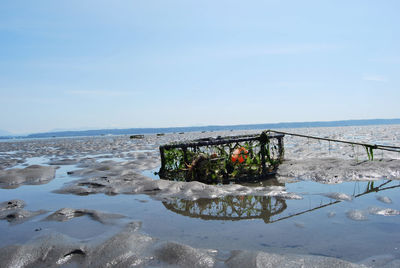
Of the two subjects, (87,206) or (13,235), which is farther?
(87,206)

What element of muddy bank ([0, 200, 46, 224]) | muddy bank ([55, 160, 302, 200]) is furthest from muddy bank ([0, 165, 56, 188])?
muddy bank ([0, 200, 46, 224])

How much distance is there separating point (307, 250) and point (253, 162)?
5.88 metres

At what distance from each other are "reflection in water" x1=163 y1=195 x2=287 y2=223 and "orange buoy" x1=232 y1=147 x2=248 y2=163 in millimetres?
2523

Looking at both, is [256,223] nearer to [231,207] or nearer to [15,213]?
[231,207]

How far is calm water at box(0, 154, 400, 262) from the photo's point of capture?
163 inches

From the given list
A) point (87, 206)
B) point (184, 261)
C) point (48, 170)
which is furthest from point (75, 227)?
point (48, 170)

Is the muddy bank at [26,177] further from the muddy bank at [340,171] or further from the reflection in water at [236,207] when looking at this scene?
the muddy bank at [340,171]

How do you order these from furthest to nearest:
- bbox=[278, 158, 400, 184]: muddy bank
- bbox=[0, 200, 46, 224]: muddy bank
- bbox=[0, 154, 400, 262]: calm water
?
bbox=[278, 158, 400, 184]: muddy bank < bbox=[0, 200, 46, 224]: muddy bank < bbox=[0, 154, 400, 262]: calm water

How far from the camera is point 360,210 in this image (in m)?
5.62

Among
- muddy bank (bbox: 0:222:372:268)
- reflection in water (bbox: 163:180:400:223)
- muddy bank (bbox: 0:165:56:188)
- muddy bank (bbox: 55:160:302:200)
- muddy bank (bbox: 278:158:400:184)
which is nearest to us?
muddy bank (bbox: 0:222:372:268)

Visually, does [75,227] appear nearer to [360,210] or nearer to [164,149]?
[164,149]

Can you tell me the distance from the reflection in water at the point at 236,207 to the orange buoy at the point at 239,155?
2.54 metres

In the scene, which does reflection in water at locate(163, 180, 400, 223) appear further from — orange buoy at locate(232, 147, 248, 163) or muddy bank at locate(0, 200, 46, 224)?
muddy bank at locate(0, 200, 46, 224)

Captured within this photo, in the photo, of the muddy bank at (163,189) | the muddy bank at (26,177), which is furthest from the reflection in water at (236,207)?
the muddy bank at (26,177)
